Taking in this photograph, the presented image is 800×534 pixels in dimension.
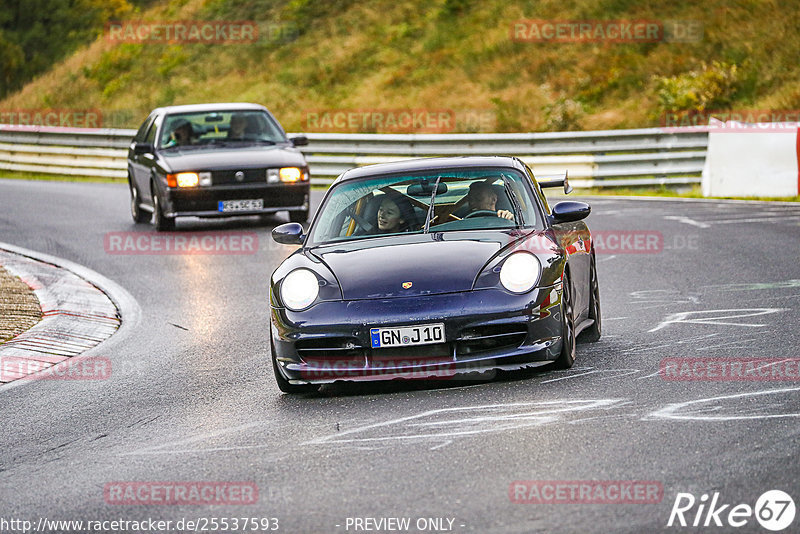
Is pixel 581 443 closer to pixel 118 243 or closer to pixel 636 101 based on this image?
pixel 118 243

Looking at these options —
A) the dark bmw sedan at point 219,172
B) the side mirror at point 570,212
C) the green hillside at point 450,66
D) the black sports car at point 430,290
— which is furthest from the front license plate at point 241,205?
the green hillside at point 450,66

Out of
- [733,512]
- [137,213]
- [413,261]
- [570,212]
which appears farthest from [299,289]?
[137,213]

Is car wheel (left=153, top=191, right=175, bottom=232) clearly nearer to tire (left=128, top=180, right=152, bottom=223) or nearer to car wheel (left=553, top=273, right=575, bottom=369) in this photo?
tire (left=128, top=180, right=152, bottom=223)

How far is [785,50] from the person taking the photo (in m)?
32.8

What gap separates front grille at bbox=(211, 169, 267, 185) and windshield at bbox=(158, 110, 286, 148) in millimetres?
1070

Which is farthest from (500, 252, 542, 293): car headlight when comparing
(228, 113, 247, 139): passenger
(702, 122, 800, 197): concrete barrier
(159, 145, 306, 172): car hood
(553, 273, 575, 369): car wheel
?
(702, 122, 800, 197): concrete barrier

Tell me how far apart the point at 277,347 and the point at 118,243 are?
930 cm

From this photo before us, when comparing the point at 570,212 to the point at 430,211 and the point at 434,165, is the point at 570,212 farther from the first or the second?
the point at 434,165

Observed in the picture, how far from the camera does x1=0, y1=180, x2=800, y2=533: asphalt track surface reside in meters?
5.16

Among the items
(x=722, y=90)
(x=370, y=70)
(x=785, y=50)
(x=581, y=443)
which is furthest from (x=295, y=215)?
(x=370, y=70)

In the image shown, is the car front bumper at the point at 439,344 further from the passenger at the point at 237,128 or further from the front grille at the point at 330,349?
the passenger at the point at 237,128

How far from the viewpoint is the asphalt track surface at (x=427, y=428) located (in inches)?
203

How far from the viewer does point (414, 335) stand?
7168 millimetres

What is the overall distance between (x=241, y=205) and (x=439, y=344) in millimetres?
10440
